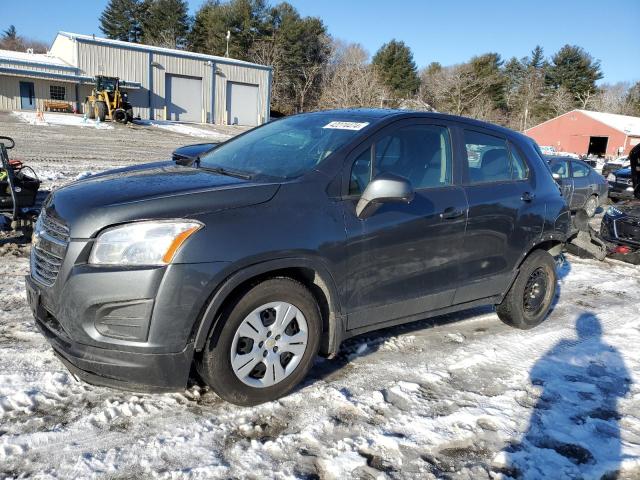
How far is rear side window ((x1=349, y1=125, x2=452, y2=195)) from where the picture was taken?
3.56 meters

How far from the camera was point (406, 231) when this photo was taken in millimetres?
3641

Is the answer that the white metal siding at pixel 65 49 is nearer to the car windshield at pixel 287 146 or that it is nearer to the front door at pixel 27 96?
the front door at pixel 27 96

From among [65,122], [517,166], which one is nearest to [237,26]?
[65,122]

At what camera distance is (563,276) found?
23.1 feet

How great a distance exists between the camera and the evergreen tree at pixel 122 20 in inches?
2613

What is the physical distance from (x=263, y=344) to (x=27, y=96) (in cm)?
4067

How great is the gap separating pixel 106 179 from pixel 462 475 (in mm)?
2751

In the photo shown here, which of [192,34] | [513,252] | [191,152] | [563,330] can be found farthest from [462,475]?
[192,34]

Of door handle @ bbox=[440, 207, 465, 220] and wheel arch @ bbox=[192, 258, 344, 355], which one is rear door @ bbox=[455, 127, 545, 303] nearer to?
door handle @ bbox=[440, 207, 465, 220]

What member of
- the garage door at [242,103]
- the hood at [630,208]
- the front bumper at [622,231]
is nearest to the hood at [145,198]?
the front bumper at [622,231]

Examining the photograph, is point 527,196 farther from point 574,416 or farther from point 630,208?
point 630,208

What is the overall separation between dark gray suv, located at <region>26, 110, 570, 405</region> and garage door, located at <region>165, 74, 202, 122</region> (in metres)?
39.3

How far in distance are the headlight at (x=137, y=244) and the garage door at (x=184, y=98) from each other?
4078 centimetres

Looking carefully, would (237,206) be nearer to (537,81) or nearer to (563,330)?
(563,330)
